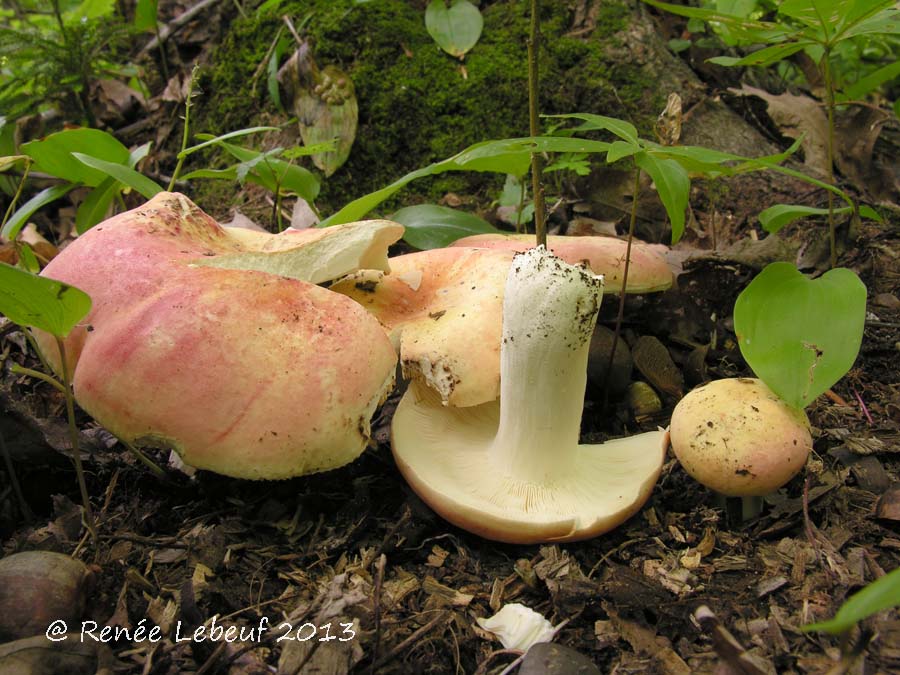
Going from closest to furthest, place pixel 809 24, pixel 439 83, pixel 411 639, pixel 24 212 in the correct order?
pixel 411 639, pixel 809 24, pixel 24 212, pixel 439 83

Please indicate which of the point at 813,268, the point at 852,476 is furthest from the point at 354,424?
the point at 813,268

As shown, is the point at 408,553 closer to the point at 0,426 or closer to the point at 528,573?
the point at 528,573

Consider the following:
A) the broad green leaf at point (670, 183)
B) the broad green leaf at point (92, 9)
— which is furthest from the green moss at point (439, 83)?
the broad green leaf at point (670, 183)

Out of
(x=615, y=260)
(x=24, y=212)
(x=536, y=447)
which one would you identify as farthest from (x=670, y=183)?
(x=24, y=212)

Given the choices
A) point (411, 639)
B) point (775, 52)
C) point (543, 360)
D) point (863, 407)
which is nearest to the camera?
point (411, 639)

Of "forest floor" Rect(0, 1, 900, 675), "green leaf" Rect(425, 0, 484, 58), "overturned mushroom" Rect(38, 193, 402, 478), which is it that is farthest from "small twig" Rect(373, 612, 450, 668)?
"green leaf" Rect(425, 0, 484, 58)

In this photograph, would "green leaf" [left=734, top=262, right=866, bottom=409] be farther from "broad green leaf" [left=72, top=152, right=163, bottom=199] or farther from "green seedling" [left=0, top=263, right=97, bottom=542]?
"broad green leaf" [left=72, top=152, right=163, bottom=199]

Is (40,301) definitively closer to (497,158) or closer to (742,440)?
→ (497,158)

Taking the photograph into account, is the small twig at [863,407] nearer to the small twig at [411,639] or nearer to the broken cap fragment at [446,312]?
the broken cap fragment at [446,312]
